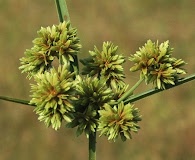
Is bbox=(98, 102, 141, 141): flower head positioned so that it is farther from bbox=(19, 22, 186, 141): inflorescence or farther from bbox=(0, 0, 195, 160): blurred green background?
bbox=(0, 0, 195, 160): blurred green background

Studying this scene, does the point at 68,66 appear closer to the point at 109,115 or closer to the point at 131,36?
the point at 109,115

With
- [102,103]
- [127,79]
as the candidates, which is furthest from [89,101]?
[127,79]

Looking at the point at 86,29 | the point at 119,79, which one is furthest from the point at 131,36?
the point at 119,79

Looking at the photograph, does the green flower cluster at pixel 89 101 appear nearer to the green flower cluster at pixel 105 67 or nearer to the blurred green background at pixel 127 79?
the green flower cluster at pixel 105 67

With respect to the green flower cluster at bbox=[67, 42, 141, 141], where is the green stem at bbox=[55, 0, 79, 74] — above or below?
above

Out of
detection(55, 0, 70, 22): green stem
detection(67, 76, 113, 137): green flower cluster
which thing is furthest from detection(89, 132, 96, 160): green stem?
detection(55, 0, 70, 22): green stem

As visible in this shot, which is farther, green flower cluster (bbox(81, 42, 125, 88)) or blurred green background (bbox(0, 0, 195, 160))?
blurred green background (bbox(0, 0, 195, 160))

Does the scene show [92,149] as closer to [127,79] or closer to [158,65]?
[158,65]
